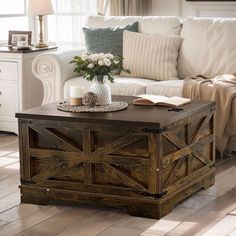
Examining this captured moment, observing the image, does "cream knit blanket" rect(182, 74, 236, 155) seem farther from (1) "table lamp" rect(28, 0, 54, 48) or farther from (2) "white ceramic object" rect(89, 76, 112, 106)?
(1) "table lamp" rect(28, 0, 54, 48)

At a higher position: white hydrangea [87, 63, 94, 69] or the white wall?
the white wall

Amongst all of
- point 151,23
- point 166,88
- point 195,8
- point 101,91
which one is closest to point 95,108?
point 101,91

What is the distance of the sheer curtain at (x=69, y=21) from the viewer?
6605mm

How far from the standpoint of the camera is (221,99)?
15.9 ft

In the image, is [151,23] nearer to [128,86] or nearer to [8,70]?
[128,86]

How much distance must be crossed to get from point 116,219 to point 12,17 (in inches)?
132

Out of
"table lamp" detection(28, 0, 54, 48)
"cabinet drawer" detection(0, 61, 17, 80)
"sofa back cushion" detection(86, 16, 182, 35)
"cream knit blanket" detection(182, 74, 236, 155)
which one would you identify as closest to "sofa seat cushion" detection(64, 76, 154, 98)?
"cream knit blanket" detection(182, 74, 236, 155)

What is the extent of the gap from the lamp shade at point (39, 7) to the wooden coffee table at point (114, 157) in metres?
2.05

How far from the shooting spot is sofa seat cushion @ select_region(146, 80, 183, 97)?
503cm

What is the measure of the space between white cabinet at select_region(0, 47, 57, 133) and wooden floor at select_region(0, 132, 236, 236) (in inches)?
65.8

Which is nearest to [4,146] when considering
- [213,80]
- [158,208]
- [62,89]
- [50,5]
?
[62,89]

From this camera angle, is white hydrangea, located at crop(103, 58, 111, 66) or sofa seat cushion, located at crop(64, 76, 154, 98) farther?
sofa seat cushion, located at crop(64, 76, 154, 98)

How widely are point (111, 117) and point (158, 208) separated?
1.79ft

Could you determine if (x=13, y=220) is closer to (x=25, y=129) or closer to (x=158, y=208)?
(x=25, y=129)
